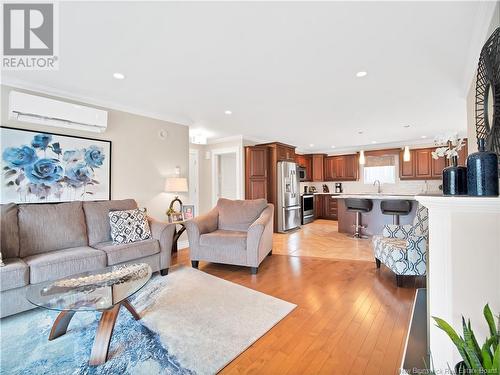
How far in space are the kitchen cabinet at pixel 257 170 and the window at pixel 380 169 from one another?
356cm

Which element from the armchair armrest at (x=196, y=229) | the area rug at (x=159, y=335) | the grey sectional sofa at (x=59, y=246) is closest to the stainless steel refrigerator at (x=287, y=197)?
the armchair armrest at (x=196, y=229)

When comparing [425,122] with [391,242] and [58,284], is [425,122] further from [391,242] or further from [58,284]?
[58,284]

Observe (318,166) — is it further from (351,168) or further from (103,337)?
(103,337)

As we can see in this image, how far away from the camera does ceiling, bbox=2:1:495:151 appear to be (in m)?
1.68

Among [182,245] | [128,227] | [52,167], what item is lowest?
[182,245]

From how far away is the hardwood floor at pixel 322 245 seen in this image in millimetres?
3933

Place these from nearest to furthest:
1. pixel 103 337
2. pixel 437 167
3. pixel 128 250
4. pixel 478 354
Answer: pixel 478 354 < pixel 103 337 < pixel 128 250 < pixel 437 167

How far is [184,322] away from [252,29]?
2424 millimetres

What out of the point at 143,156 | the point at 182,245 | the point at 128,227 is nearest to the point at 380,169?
the point at 182,245

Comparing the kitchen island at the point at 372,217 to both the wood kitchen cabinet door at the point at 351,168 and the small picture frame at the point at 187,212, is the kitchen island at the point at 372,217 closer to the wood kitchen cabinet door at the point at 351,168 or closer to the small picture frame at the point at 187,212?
the wood kitchen cabinet door at the point at 351,168

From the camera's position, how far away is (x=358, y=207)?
500 cm

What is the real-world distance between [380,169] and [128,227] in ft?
22.8

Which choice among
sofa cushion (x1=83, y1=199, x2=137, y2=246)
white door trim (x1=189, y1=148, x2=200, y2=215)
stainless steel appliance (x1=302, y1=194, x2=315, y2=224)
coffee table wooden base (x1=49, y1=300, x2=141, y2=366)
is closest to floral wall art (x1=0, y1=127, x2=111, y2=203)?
sofa cushion (x1=83, y1=199, x2=137, y2=246)

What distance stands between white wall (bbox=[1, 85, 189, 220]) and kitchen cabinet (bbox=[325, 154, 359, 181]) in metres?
5.21
